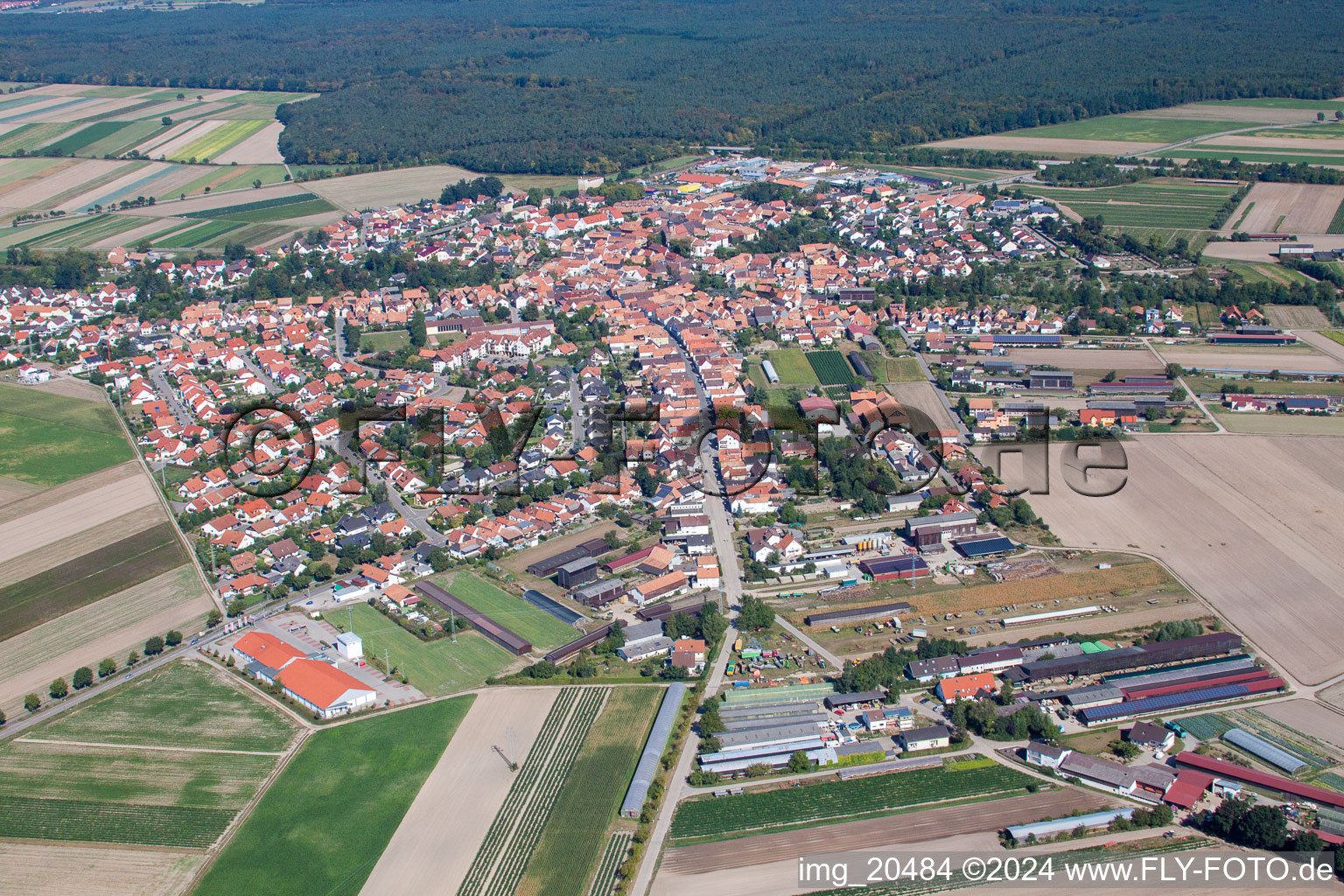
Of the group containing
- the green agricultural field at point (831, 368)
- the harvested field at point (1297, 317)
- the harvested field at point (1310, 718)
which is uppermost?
the green agricultural field at point (831, 368)

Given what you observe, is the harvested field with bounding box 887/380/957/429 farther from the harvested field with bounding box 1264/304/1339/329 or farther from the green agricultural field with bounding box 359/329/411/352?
the green agricultural field with bounding box 359/329/411/352

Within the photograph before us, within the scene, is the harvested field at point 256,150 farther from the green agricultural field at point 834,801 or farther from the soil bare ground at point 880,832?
the soil bare ground at point 880,832

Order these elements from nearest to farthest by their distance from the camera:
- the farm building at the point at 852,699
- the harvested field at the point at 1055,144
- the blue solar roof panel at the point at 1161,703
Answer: the blue solar roof panel at the point at 1161,703 → the farm building at the point at 852,699 → the harvested field at the point at 1055,144

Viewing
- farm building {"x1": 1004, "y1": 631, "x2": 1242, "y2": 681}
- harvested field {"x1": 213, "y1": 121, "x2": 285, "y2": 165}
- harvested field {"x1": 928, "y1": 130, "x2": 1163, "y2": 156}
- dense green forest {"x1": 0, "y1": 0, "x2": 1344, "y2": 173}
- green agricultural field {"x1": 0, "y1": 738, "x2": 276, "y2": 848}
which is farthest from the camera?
dense green forest {"x1": 0, "y1": 0, "x2": 1344, "y2": 173}

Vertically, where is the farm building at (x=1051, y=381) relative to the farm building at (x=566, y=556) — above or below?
above

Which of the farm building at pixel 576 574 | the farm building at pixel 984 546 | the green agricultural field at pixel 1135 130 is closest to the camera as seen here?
the farm building at pixel 576 574

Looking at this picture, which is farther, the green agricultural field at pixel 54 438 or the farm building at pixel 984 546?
the green agricultural field at pixel 54 438

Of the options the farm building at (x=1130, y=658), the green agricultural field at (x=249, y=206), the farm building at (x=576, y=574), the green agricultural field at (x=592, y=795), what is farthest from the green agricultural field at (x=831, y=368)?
the green agricultural field at (x=249, y=206)

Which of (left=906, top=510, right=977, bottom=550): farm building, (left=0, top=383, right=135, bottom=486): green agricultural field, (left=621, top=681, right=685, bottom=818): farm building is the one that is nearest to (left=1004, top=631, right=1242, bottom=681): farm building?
(left=906, top=510, right=977, bottom=550): farm building
